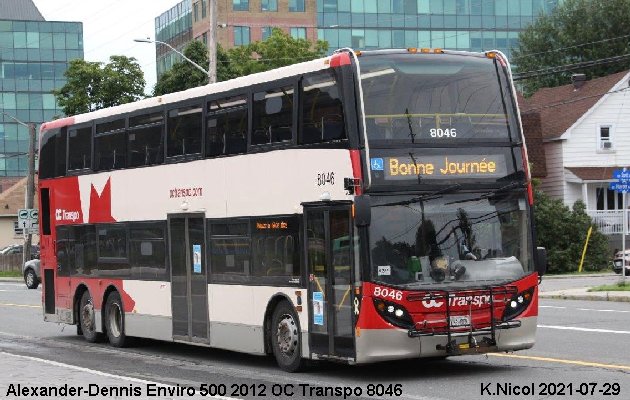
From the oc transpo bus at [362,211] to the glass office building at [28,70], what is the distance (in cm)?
10152

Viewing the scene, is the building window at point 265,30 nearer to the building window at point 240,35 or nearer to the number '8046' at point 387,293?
the building window at point 240,35

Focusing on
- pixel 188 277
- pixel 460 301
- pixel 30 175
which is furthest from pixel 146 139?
pixel 30 175

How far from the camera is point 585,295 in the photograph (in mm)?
30406

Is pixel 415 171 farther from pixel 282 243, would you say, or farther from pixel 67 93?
pixel 67 93

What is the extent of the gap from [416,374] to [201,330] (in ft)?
13.9

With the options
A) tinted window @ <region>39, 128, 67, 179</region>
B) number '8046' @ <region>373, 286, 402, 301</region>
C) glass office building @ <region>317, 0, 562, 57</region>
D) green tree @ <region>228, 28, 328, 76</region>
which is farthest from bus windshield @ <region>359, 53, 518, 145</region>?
glass office building @ <region>317, 0, 562, 57</region>

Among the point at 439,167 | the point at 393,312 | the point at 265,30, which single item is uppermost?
the point at 265,30

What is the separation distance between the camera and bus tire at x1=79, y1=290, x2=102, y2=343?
74.2 feet

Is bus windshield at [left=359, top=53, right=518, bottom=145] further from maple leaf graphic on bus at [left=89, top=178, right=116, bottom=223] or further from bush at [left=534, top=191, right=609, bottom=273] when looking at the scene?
bush at [left=534, top=191, right=609, bottom=273]

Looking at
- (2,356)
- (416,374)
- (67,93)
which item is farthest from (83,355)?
(67,93)

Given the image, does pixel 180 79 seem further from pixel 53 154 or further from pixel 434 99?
pixel 434 99

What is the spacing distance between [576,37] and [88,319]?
58.2 meters

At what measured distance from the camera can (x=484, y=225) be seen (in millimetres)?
15398

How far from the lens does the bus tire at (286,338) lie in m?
16.2
